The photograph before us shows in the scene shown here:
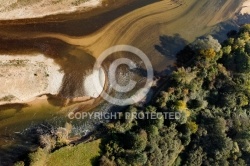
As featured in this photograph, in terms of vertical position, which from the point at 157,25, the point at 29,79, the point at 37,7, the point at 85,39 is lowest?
the point at 29,79

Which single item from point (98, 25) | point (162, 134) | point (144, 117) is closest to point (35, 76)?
point (98, 25)

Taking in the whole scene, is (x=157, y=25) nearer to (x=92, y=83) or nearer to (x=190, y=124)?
(x=92, y=83)

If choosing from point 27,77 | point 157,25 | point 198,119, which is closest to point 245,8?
point 157,25

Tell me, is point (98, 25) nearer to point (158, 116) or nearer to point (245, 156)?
point (158, 116)

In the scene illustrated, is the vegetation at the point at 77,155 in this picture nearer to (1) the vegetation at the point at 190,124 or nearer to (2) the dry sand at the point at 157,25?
(1) the vegetation at the point at 190,124

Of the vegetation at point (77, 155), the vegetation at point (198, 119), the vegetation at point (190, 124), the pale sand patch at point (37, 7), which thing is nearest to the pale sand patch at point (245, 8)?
the vegetation at point (190, 124)

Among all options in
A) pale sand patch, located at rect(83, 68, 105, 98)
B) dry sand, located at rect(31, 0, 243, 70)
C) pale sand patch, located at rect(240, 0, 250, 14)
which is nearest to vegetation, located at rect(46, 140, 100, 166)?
pale sand patch, located at rect(83, 68, 105, 98)
